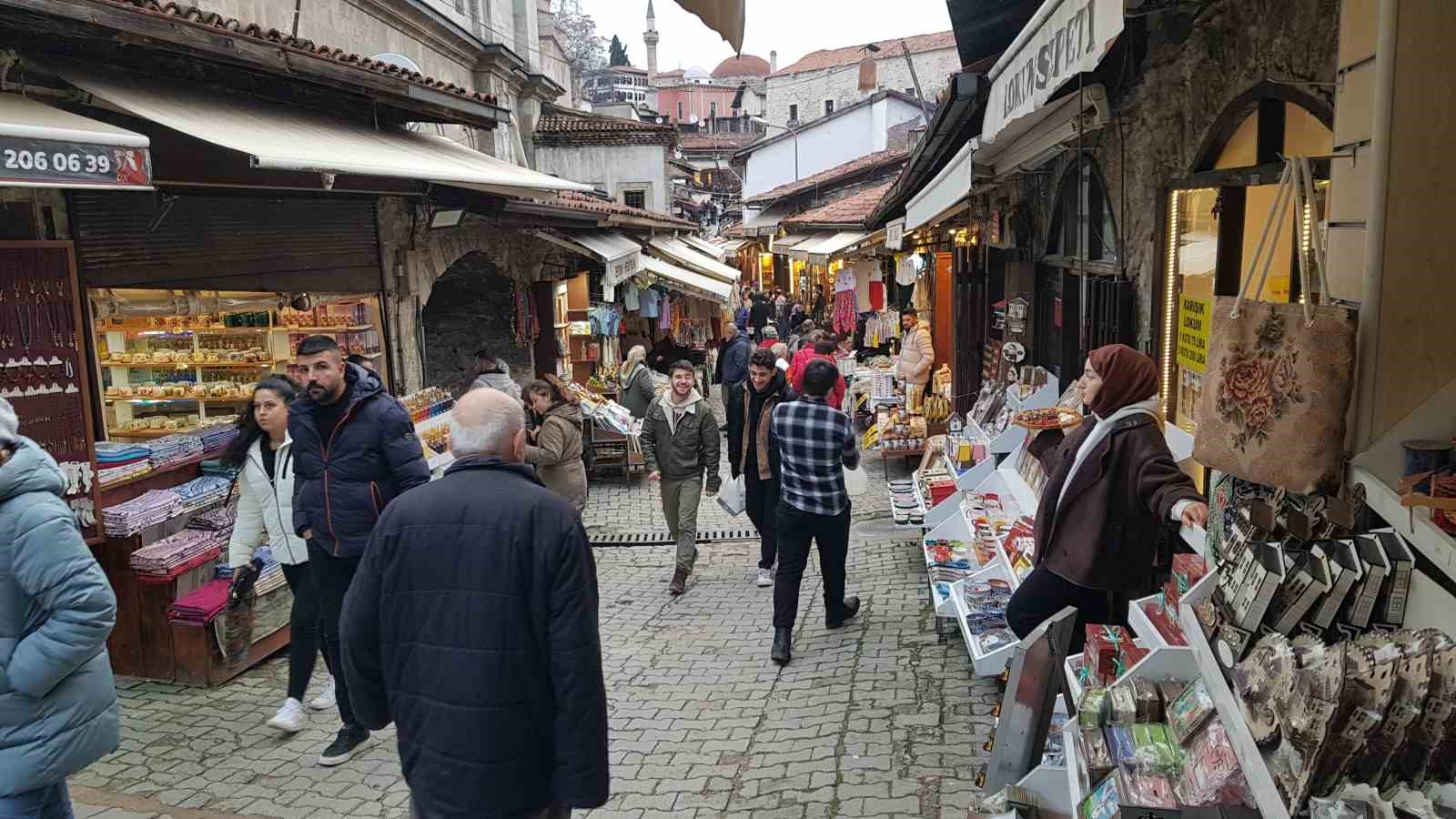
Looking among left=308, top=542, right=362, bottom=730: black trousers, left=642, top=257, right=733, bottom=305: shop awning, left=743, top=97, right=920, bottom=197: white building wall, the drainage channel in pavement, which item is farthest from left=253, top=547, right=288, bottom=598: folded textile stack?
left=743, top=97, right=920, bottom=197: white building wall

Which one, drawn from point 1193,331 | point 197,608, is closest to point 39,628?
point 197,608

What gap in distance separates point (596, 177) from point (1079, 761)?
92.6 feet

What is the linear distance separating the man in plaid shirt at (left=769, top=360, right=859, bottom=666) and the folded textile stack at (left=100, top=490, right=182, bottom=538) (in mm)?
3831

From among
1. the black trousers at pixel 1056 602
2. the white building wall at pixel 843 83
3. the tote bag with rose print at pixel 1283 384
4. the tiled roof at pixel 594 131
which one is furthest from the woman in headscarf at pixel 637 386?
the white building wall at pixel 843 83

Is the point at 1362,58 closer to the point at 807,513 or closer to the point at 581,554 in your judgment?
the point at 581,554

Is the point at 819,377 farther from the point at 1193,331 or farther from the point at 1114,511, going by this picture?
the point at 1114,511

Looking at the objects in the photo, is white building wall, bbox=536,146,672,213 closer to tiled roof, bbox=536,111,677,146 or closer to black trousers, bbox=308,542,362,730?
tiled roof, bbox=536,111,677,146

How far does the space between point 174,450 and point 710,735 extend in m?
4.12

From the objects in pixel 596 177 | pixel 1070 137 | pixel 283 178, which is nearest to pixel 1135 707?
pixel 1070 137

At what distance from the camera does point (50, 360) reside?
5535mm

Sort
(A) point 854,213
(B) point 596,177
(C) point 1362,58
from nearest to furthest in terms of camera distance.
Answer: (C) point 1362,58, (A) point 854,213, (B) point 596,177

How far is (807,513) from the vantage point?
6121mm

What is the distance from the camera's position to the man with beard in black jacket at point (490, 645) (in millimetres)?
2902

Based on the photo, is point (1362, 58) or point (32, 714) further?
point (32, 714)
